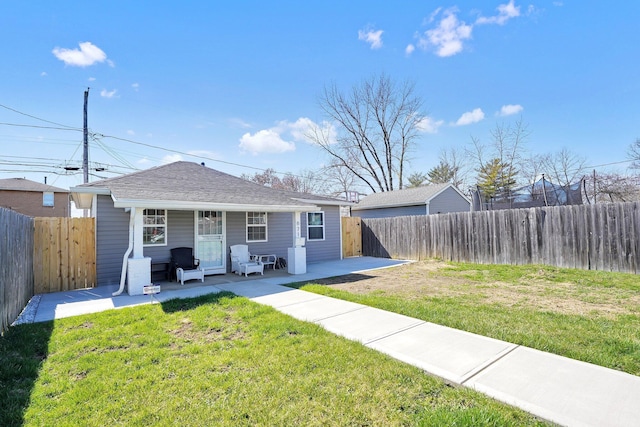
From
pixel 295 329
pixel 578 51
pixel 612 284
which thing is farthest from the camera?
pixel 578 51

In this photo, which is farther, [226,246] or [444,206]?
[444,206]

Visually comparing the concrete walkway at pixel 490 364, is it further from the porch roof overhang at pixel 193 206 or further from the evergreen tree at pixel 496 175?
the evergreen tree at pixel 496 175

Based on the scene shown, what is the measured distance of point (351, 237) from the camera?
14844 mm

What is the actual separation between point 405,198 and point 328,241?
25.4 feet

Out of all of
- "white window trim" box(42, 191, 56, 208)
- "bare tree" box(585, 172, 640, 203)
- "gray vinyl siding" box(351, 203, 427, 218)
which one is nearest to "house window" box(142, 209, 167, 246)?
"gray vinyl siding" box(351, 203, 427, 218)

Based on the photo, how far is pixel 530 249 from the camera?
986 cm

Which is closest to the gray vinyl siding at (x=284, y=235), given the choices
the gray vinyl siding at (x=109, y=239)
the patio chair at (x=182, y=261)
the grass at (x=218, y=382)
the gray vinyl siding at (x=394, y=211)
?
the patio chair at (x=182, y=261)

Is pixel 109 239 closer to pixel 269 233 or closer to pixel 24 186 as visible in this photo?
A: pixel 269 233

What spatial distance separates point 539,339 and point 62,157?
27.2m

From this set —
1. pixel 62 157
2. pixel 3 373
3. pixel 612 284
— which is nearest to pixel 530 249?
pixel 612 284

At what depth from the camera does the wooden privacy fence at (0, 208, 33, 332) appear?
13.7ft

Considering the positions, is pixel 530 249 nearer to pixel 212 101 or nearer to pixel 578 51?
pixel 578 51

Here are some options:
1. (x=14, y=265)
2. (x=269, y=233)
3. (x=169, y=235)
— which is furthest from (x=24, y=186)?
(x=14, y=265)

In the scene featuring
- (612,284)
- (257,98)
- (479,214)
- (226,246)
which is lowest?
(612,284)
